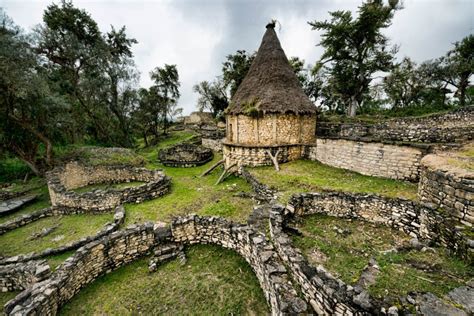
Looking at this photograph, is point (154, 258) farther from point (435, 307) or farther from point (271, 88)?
point (271, 88)

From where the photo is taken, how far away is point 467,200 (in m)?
4.29

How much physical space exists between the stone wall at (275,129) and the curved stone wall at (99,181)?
250 inches

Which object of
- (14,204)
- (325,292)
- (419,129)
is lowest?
(14,204)

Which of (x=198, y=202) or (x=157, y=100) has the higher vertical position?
(x=157, y=100)

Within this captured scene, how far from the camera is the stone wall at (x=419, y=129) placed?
862cm

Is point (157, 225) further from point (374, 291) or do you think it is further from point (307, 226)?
point (374, 291)

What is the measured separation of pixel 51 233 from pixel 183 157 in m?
10.7

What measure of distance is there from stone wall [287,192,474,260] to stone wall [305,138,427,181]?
11.0ft

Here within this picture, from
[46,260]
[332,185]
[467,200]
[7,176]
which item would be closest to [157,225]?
[46,260]

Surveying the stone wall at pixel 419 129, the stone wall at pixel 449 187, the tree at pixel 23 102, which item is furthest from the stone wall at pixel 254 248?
the tree at pixel 23 102

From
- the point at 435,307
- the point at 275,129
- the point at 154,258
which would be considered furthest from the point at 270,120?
the point at 435,307

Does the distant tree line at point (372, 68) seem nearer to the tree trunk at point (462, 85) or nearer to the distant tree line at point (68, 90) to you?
the tree trunk at point (462, 85)

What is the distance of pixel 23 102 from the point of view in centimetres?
1167

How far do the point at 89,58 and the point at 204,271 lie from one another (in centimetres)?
2364
